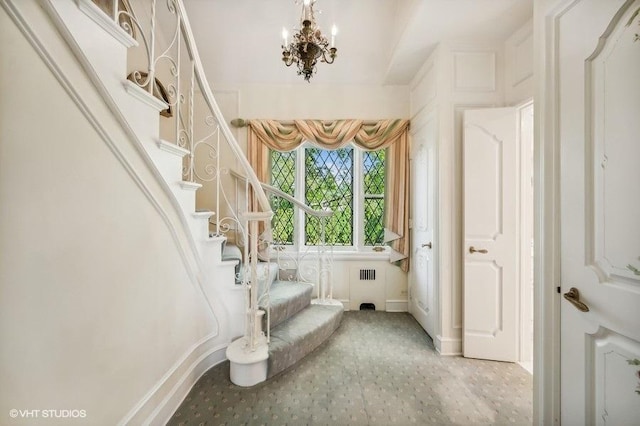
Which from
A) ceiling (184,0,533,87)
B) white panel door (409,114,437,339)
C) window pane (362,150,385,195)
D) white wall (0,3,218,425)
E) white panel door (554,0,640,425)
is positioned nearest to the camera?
white wall (0,3,218,425)

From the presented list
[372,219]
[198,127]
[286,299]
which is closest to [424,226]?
[372,219]

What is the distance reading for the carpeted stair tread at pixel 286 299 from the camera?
6.77ft

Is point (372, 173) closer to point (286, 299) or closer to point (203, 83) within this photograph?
point (286, 299)

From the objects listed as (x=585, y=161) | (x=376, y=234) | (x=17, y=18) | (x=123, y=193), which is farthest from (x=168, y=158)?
(x=376, y=234)

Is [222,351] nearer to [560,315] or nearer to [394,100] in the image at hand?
[560,315]

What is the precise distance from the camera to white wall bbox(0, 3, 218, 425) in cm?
74

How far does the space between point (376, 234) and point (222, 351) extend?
215 centimetres

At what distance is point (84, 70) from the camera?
37.3 inches

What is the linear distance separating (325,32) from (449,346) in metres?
3.55

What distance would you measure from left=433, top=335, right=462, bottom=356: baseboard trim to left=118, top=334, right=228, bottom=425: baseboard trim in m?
1.83

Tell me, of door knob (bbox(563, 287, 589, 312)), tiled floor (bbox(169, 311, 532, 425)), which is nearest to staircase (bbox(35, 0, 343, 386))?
tiled floor (bbox(169, 311, 532, 425))

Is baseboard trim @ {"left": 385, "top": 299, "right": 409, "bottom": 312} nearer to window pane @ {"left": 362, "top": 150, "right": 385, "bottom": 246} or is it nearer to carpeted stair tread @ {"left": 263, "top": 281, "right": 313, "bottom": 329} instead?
window pane @ {"left": 362, "top": 150, "right": 385, "bottom": 246}

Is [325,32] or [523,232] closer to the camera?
[523,232]

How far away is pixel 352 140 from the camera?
302 centimetres
